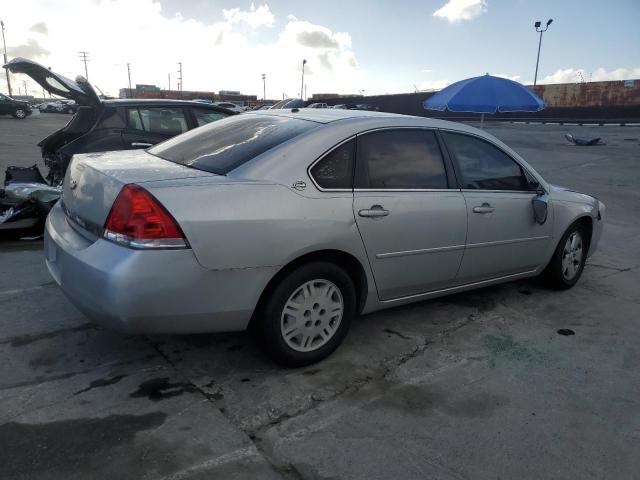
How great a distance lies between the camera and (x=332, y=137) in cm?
326

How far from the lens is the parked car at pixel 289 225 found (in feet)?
8.65

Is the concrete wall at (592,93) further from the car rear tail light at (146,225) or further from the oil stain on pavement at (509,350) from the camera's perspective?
the car rear tail light at (146,225)

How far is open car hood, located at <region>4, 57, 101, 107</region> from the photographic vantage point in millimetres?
6051

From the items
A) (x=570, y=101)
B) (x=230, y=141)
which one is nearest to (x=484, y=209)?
(x=230, y=141)

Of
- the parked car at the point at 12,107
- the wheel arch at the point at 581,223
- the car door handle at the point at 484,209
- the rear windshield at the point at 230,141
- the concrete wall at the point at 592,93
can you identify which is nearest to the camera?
the rear windshield at the point at 230,141

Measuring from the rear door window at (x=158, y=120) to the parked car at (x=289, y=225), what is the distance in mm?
3537

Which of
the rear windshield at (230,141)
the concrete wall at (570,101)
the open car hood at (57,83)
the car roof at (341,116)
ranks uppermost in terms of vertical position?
the concrete wall at (570,101)

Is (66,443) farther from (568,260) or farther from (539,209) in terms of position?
(568,260)

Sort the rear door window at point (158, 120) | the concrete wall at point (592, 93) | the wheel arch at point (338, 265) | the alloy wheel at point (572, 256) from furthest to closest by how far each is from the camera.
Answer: the concrete wall at point (592, 93), the rear door window at point (158, 120), the alloy wheel at point (572, 256), the wheel arch at point (338, 265)

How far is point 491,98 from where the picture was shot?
931 centimetres

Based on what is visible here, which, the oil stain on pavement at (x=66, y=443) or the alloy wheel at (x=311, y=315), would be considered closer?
the oil stain on pavement at (x=66, y=443)

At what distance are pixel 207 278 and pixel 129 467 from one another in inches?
36.7

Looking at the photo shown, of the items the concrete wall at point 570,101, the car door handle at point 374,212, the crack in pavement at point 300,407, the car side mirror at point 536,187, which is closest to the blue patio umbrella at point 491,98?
the car side mirror at point 536,187

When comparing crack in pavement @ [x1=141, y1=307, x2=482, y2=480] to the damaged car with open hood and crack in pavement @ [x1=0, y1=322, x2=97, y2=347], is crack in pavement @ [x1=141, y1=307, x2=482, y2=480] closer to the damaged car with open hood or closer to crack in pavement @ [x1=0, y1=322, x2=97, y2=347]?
crack in pavement @ [x1=0, y1=322, x2=97, y2=347]
